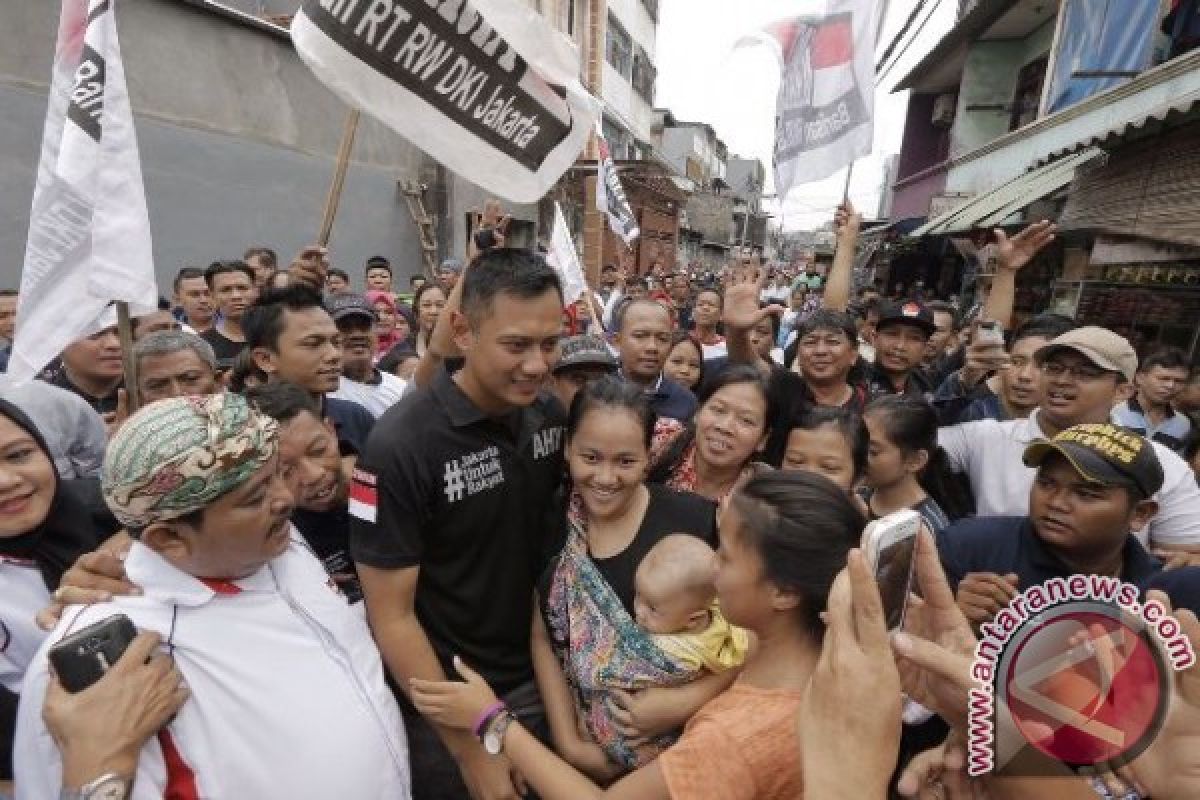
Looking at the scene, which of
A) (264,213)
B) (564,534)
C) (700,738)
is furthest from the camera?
(264,213)

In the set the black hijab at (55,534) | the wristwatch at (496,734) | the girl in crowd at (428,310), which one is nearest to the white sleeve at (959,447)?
the wristwatch at (496,734)

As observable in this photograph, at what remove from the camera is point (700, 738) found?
1.28 metres

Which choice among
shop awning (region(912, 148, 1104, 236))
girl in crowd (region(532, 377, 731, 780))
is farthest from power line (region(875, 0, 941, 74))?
girl in crowd (region(532, 377, 731, 780))

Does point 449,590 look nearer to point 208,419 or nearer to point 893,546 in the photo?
point 208,419

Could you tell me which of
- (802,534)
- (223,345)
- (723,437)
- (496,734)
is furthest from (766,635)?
(223,345)

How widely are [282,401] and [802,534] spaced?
174cm

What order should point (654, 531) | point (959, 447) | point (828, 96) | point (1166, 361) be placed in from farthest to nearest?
point (828, 96)
point (1166, 361)
point (959, 447)
point (654, 531)

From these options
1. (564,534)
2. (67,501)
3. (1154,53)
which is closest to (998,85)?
(1154,53)

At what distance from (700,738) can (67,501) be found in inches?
71.6

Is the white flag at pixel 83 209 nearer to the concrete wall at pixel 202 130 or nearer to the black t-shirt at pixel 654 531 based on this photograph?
the black t-shirt at pixel 654 531

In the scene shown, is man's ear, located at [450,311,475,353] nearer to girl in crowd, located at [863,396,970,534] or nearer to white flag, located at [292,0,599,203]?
white flag, located at [292,0,599,203]

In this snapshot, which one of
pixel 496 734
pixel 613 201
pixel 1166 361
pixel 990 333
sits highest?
pixel 613 201

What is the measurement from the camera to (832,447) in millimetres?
2400

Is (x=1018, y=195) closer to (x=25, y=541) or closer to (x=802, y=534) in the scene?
(x=802, y=534)
